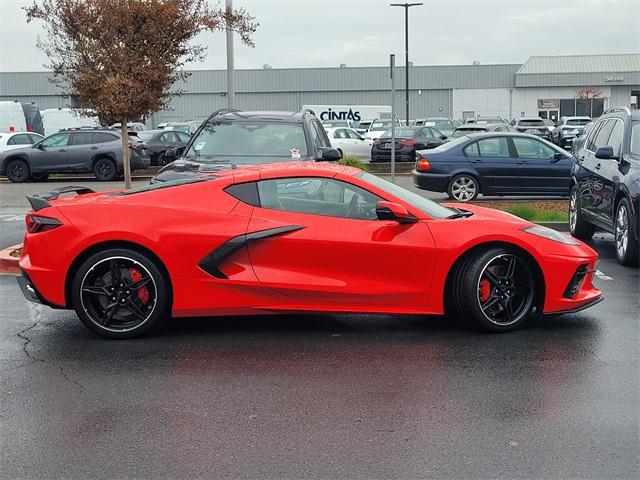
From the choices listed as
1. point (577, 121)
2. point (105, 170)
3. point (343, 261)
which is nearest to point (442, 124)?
point (577, 121)

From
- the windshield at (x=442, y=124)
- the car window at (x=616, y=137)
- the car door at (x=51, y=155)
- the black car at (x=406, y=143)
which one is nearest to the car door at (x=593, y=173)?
the car window at (x=616, y=137)

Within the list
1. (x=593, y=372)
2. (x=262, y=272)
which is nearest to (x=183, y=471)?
(x=262, y=272)

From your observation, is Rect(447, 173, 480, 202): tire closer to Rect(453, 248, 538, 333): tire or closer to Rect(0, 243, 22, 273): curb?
Rect(0, 243, 22, 273): curb

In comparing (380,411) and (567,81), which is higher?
(567,81)

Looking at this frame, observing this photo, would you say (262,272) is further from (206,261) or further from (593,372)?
(593,372)

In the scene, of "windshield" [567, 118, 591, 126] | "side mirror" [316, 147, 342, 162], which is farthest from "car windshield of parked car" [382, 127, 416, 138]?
"windshield" [567, 118, 591, 126]

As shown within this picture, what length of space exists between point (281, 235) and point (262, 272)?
31 centimetres

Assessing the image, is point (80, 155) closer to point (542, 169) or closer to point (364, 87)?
point (542, 169)

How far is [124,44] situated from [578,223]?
658 centimetres

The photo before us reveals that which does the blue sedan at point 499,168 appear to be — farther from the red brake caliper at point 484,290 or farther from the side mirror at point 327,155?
the red brake caliper at point 484,290

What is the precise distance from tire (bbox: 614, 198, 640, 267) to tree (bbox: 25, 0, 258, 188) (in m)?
6.00

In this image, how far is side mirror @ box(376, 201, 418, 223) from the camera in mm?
6422

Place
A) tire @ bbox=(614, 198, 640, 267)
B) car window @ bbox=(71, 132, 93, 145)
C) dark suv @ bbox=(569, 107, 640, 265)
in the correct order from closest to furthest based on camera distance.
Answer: tire @ bbox=(614, 198, 640, 267) → dark suv @ bbox=(569, 107, 640, 265) → car window @ bbox=(71, 132, 93, 145)

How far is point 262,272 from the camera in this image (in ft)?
21.0
